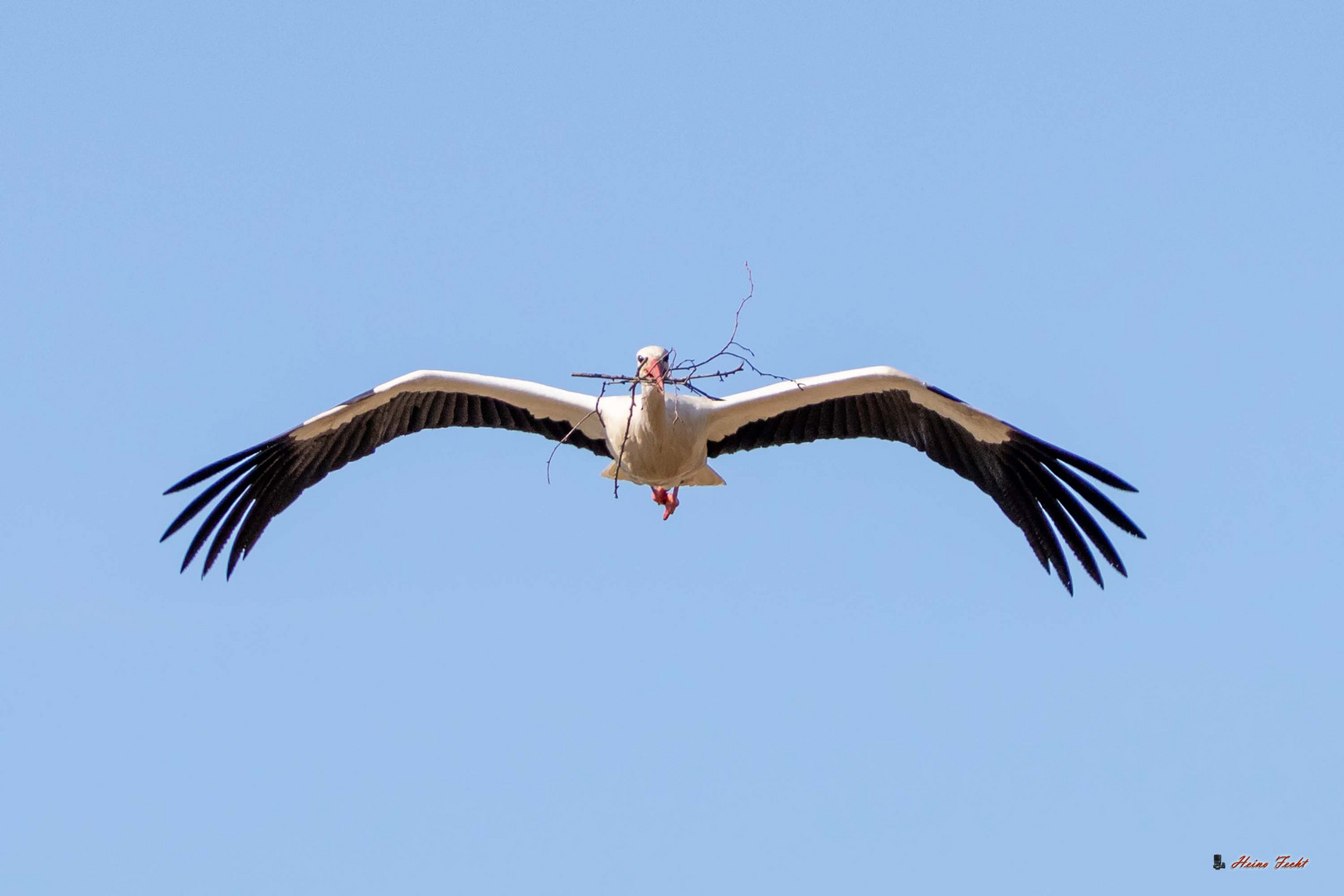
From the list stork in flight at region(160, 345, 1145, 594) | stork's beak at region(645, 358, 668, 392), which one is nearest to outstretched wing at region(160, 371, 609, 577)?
stork in flight at region(160, 345, 1145, 594)

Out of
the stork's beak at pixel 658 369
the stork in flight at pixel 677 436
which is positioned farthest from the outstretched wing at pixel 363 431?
the stork's beak at pixel 658 369

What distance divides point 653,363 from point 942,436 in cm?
217

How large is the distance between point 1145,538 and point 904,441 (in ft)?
5.92

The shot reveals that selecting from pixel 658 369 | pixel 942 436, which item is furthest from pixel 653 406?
pixel 942 436

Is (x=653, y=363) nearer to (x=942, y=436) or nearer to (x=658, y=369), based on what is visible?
(x=658, y=369)

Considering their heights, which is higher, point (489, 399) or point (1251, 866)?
point (489, 399)

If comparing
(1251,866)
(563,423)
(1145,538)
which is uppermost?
(563,423)

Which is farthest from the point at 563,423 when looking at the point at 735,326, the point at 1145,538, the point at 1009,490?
the point at 1145,538

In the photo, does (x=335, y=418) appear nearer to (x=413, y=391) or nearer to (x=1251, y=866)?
(x=413, y=391)

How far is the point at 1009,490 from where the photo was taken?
10375 mm

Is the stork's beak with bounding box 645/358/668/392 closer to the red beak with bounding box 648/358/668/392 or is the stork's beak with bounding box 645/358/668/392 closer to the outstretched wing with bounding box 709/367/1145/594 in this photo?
the red beak with bounding box 648/358/668/392

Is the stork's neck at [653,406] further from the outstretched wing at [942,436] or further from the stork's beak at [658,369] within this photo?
the outstretched wing at [942,436]

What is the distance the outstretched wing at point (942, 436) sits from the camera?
10070 millimetres

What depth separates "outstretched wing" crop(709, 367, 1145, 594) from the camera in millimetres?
10070
